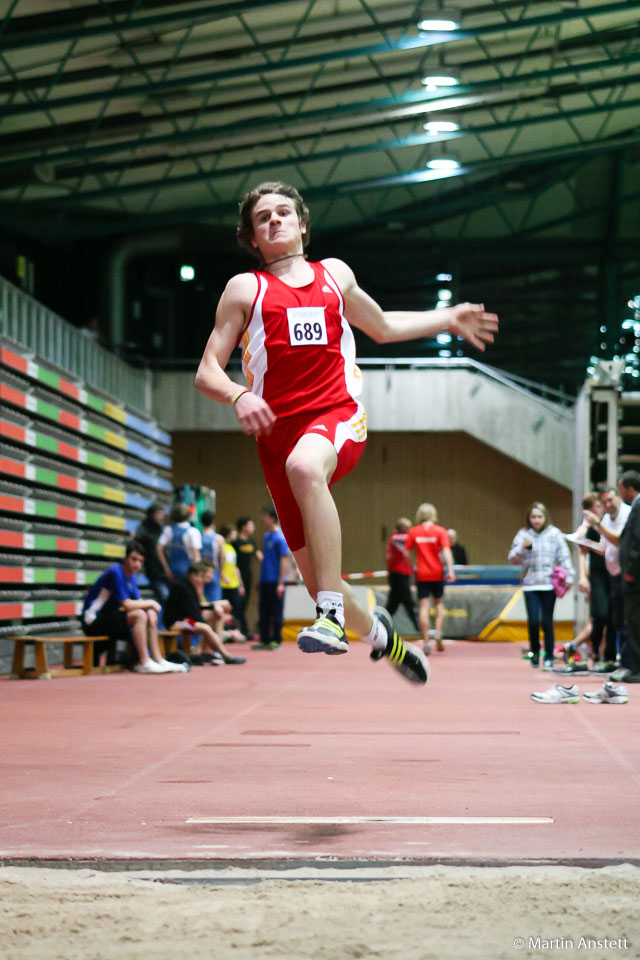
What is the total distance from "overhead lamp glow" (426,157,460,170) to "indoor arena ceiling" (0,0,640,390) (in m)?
0.02

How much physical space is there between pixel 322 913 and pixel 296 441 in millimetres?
1824

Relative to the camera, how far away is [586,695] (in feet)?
26.3

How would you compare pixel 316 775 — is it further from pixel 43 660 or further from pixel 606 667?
pixel 43 660

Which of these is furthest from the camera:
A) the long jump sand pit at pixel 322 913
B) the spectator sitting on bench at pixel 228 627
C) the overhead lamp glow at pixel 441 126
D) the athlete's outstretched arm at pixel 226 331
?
the overhead lamp glow at pixel 441 126

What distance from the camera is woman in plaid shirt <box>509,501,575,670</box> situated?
39.7 ft

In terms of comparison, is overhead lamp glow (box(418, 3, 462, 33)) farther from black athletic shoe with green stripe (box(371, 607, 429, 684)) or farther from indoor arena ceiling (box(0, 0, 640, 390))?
black athletic shoe with green stripe (box(371, 607, 429, 684))

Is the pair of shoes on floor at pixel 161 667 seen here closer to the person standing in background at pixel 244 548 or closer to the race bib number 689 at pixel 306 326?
the person standing in background at pixel 244 548

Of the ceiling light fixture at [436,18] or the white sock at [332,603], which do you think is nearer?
the white sock at [332,603]

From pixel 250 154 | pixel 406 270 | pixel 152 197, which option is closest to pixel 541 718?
pixel 250 154

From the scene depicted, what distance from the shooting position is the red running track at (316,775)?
330 cm

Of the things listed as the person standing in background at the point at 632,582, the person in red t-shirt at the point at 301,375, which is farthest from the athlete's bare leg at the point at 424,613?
the person in red t-shirt at the point at 301,375

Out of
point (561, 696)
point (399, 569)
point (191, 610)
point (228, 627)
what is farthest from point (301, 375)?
point (228, 627)

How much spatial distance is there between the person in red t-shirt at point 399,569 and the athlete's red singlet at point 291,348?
11.4 metres

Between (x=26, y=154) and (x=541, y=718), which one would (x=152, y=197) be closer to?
(x=26, y=154)
